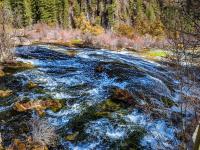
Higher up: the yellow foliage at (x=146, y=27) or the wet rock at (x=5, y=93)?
the wet rock at (x=5, y=93)

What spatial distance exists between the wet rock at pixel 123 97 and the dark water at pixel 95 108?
411 mm

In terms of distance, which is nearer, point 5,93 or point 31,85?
point 5,93

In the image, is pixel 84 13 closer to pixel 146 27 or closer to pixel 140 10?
pixel 146 27

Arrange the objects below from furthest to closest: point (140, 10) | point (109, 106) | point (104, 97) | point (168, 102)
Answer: point (140, 10)
point (168, 102)
point (104, 97)
point (109, 106)

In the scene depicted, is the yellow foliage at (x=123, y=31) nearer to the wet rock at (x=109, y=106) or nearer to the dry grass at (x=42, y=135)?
the wet rock at (x=109, y=106)

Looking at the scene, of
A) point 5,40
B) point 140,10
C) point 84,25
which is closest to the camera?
point 5,40

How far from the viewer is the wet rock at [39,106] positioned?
1689 centimetres

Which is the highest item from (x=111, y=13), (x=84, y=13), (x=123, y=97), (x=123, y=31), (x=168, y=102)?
(x=123, y=97)

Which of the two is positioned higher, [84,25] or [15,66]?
[15,66]

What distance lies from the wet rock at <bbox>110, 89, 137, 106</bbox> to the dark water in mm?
411

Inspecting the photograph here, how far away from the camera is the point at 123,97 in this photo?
60.5 ft

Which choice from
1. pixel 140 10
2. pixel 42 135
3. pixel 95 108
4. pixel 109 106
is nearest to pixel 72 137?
pixel 42 135

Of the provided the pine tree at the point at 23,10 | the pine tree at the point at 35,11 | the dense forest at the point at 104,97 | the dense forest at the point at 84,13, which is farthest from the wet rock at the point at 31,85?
the pine tree at the point at 35,11

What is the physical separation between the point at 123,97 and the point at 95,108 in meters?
1.76
